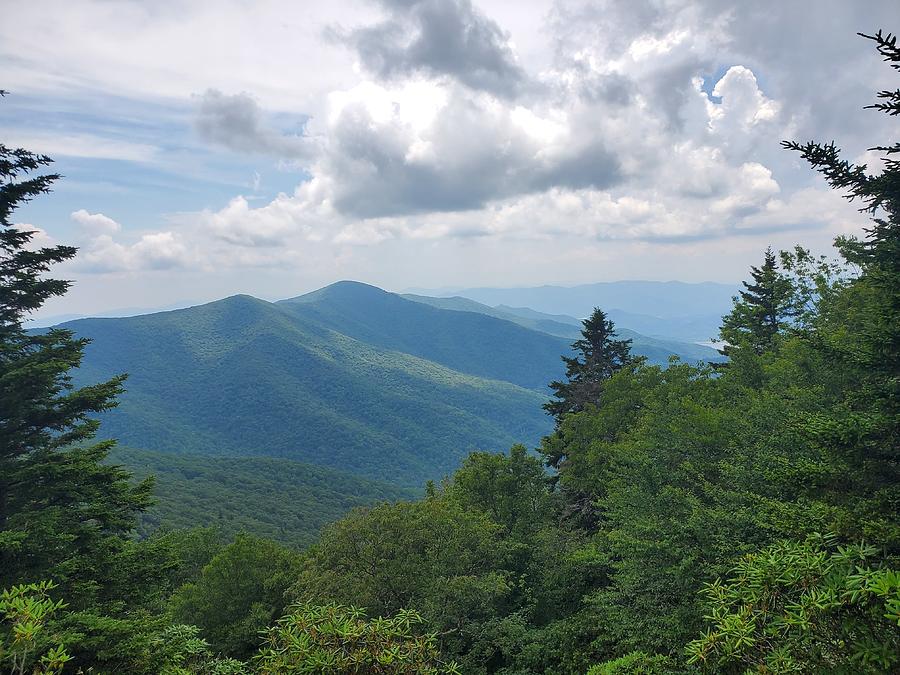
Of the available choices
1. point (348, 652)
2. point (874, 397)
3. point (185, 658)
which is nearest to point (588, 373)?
point (874, 397)

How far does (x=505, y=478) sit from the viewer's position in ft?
93.2

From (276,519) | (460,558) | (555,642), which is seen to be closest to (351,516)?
(460,558)

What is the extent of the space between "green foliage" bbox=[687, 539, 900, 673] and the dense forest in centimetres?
4

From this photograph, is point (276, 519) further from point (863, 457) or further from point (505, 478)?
point (863, 457)

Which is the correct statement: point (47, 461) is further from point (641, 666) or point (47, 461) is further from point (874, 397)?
point (874, 397)

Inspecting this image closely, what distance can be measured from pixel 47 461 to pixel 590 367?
35895 millimetres

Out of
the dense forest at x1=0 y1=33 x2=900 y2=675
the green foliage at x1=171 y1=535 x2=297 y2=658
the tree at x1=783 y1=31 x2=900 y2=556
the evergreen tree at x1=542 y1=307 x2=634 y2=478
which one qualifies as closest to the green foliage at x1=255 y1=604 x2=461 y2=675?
the dense forest at x1=0 y1=33 x2=900 y2=675

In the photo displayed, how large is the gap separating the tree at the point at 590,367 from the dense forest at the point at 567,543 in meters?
5.82

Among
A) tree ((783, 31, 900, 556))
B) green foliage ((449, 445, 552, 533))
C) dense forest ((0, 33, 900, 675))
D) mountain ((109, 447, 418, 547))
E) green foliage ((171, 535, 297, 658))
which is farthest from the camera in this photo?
mountain ((109, 447, 418, 547))

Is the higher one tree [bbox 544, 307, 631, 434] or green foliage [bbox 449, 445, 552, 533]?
tree [bbox 544, 307, 631, 434]

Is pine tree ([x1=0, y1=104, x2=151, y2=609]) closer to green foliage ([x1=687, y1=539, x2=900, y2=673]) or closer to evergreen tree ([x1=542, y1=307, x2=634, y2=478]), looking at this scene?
green foliage ([x1=687, y1=539, x2=900, y2=673])

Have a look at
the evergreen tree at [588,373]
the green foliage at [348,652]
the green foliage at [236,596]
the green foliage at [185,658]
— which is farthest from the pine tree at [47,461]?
the evergreen tree at [588,373]

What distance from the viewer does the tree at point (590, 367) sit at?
123 feet

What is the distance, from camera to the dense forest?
7.29m
